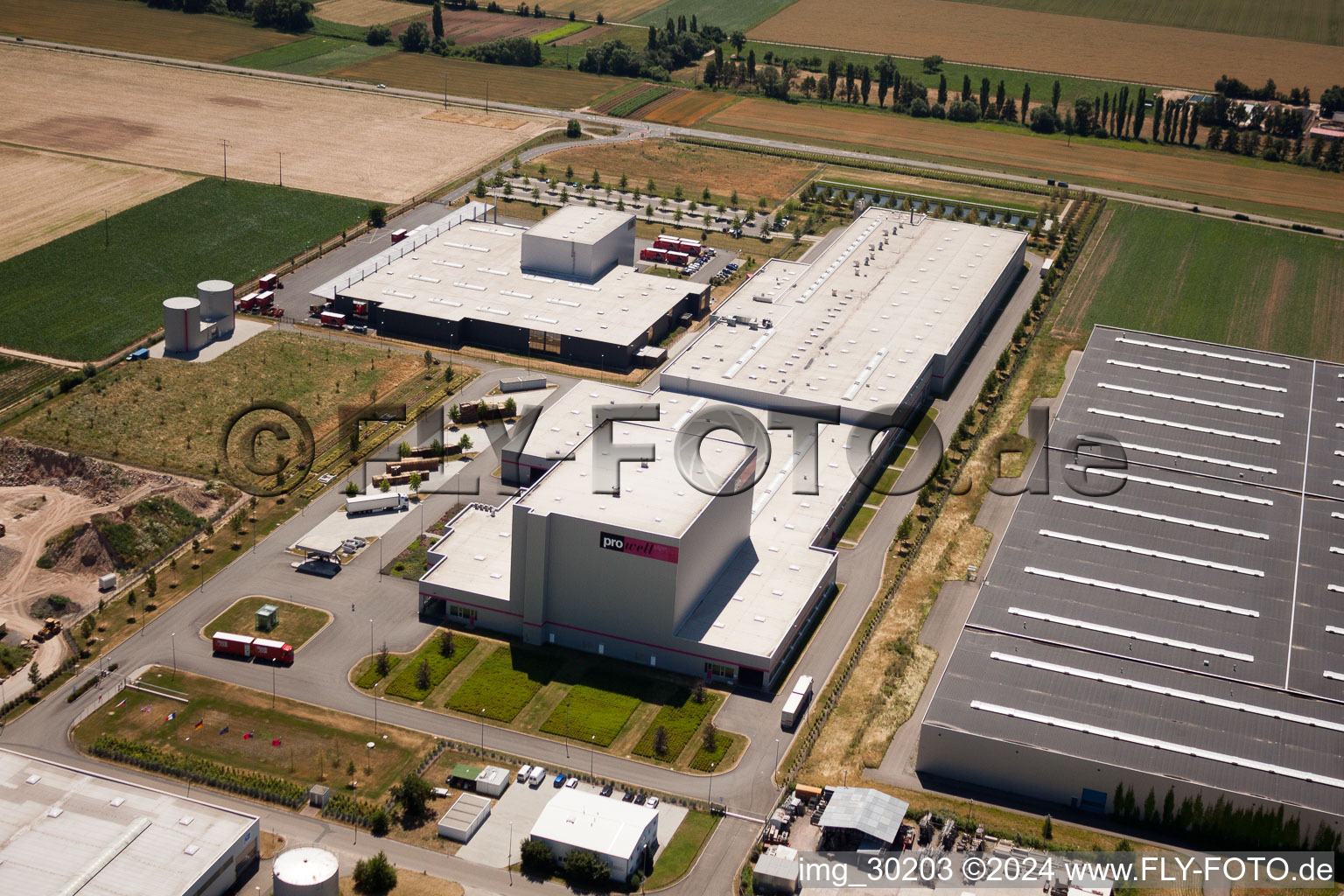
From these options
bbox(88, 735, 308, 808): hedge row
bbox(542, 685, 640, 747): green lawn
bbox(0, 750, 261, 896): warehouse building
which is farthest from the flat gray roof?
bbox(0, 750, 261, 896): warehouse building

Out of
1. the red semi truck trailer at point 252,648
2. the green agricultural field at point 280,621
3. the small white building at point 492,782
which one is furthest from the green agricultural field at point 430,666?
the small white building at point 492,782

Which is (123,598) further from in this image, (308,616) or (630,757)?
(630,757)

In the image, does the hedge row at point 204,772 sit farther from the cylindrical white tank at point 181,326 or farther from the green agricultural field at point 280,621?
the cylindrical white tank at point 181,326

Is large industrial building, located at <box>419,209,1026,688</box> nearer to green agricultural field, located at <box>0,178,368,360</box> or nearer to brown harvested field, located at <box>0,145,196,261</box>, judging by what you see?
green agricultural field, located at <box>0,178,368,360</box>

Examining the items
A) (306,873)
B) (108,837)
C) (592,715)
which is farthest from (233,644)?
(592,715)

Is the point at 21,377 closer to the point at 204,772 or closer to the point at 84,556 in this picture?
the point at 84,556

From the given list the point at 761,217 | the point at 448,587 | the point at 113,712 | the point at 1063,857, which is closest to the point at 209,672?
the point at 113,712
